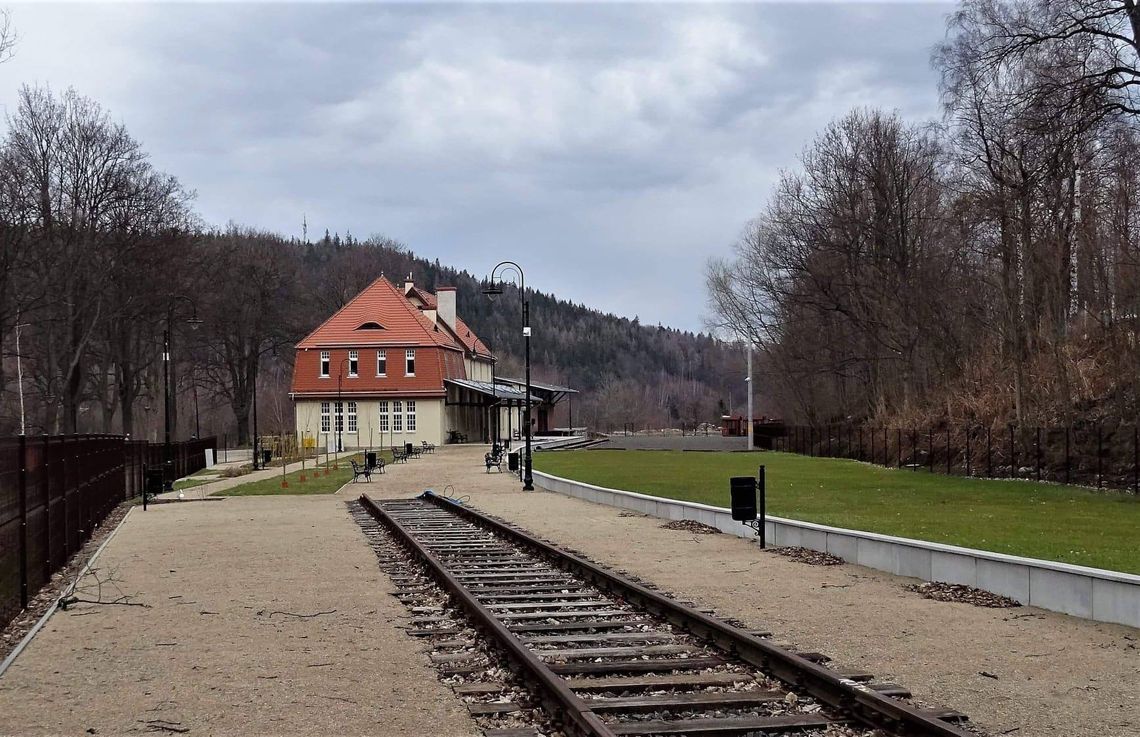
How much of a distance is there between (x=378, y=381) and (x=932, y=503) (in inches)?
2302

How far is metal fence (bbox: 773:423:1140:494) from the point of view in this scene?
95.3 feet

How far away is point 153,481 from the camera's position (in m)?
31.2

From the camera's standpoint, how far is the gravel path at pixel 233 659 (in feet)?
24.4

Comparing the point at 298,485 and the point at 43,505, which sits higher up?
the point at 43,505

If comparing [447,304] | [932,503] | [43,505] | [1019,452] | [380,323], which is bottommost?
[932,503]

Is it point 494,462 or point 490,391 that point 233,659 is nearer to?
point 494,462

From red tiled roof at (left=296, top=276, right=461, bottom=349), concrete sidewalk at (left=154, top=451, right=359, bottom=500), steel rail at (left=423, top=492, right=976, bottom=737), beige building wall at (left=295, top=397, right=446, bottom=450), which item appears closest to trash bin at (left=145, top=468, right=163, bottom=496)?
concrete sidewalk at (left=154, top=451, right=359, bottom=500)

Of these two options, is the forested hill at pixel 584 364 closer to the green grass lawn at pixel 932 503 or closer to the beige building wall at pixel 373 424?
the beige building wall at pixel 373 424

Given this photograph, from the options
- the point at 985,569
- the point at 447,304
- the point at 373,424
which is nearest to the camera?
the point at 985,569

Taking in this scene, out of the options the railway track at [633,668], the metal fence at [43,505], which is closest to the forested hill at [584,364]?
the metal fence at [43,505]

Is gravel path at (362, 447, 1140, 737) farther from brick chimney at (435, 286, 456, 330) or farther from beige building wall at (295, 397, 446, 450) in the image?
brick chimney at (435, 286, 456, 330)

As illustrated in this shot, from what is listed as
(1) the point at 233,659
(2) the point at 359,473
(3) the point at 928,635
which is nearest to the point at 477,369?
(2) the point at 359,473

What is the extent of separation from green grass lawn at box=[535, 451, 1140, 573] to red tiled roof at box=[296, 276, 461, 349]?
37.1 meters

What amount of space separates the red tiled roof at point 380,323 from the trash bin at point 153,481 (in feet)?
151
